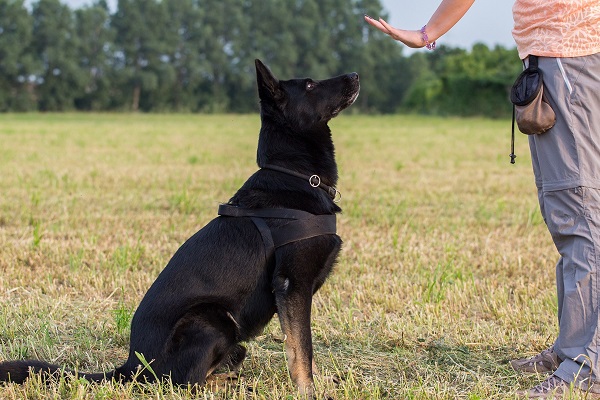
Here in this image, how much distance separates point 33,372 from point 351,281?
2.76m

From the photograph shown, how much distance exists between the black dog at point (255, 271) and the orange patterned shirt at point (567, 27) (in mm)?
1203

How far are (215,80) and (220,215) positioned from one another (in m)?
61.2

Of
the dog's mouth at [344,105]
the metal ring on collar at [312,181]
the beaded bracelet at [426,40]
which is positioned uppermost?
the beaded bracelet at [426,40]

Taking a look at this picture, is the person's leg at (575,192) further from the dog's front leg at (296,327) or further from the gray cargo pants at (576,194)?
the dog's front leg at (296,327)

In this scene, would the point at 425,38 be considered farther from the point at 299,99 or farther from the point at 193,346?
the point at 193,346

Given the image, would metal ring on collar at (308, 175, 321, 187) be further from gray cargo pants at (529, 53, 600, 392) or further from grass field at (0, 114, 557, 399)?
gray cargo pants at (529, 53, 600, 392)

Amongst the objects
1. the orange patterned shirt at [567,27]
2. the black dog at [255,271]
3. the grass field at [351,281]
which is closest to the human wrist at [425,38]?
the orange patterned shirt at [567,27]

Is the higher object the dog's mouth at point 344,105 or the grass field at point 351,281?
the dog's mouth at point 344,105

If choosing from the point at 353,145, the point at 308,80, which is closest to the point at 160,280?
the point at 308,80

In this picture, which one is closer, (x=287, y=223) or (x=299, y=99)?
(x=287, y=223)

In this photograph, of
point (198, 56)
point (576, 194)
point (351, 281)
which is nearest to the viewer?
point (576, 194)

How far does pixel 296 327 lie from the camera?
10.8 ft

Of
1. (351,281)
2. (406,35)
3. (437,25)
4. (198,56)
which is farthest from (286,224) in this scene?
(198,56)

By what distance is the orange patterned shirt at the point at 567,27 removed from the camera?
316 centimetres
